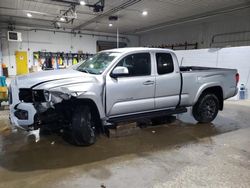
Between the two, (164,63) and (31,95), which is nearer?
(31,95)

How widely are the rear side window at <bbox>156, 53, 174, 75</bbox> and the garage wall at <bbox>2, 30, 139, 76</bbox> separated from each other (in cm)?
1254

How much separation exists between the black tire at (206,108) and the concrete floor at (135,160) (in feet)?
1.27

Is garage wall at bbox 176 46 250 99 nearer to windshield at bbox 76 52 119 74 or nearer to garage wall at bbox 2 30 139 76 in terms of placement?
windshield at bbox 76 52 119 74

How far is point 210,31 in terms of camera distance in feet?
40.4

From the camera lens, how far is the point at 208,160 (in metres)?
3.01

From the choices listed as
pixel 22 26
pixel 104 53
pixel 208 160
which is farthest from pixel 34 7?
pixel 208 160

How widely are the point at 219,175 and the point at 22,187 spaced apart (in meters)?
2.45

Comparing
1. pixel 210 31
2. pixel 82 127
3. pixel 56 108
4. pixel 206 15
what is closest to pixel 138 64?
pixel 82 127

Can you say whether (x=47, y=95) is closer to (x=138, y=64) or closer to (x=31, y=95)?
(x=31, y=95)

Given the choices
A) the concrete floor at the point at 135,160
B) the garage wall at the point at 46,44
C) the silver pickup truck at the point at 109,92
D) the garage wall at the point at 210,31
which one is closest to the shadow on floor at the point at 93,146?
the concrete floor at the point at 135,160

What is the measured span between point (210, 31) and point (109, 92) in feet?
36.9

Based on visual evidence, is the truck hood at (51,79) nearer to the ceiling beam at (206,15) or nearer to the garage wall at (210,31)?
the ceiling beam at (206,15)

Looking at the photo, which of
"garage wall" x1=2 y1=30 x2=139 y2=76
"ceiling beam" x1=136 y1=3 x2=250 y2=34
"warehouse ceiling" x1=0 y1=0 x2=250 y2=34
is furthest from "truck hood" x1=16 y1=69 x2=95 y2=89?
"garage wall" x1=2 y1=30 x2=139 y2=76

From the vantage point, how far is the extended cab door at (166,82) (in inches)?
155
